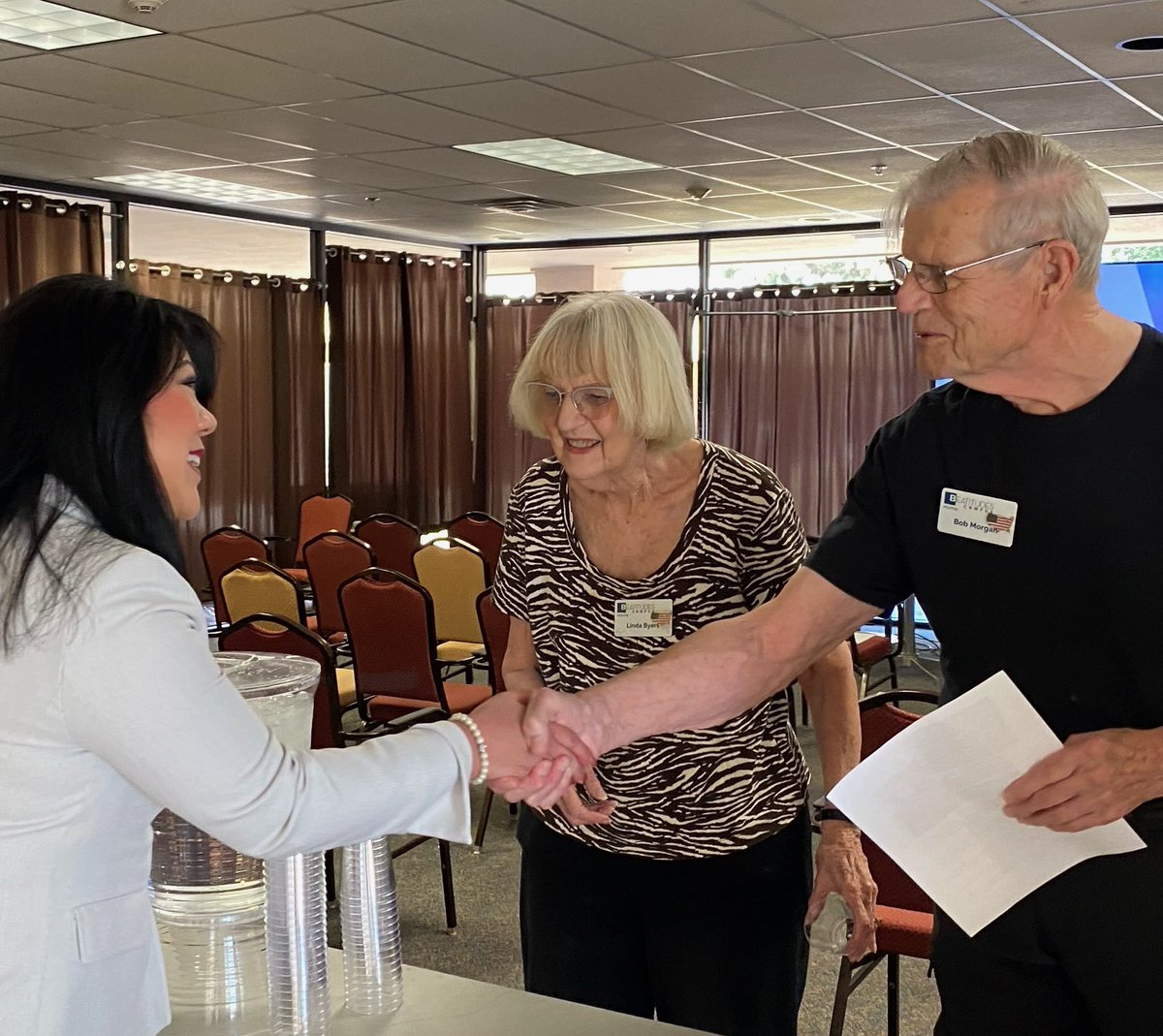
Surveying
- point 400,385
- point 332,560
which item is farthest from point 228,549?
point 400,385

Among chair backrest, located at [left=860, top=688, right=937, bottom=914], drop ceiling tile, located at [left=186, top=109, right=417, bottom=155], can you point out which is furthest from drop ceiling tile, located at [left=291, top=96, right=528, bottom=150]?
chair backrest, located at [left=860, top=688, right=937, bottom=914]

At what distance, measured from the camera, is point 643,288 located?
1158 cm

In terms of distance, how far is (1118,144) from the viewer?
724 centimetres

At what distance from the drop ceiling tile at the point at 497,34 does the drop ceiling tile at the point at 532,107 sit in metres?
0.28

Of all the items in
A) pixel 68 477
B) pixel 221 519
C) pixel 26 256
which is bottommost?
pixel 221 519

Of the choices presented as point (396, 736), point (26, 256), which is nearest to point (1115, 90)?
point (396, 736)

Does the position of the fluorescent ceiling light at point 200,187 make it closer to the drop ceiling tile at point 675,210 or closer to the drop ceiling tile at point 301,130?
the drop ceiling tile at point 301,130

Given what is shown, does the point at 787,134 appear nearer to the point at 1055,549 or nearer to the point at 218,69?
the point at 218,69

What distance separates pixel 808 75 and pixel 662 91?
68cm

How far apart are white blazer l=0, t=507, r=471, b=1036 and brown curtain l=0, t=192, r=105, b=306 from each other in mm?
7337

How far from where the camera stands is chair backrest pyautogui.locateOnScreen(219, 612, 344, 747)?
409 cm

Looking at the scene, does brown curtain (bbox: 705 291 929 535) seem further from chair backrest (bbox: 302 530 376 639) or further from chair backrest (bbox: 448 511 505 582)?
chair backrest (bbox: 302 530 376 639)

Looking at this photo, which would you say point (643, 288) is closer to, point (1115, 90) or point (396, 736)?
point (1115, 90)

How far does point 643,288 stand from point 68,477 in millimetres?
10381
